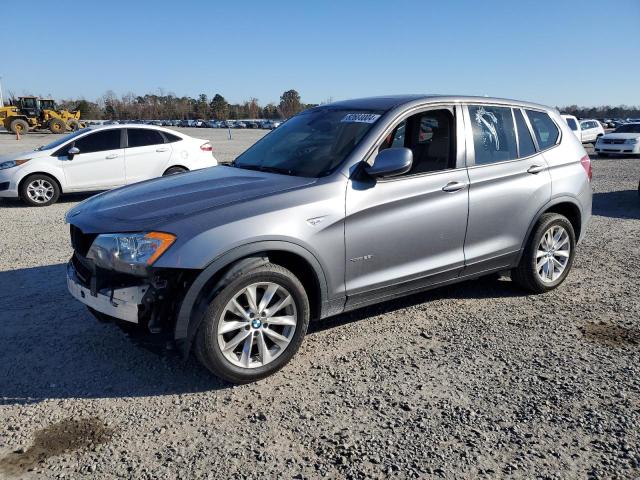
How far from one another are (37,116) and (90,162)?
38.0 m

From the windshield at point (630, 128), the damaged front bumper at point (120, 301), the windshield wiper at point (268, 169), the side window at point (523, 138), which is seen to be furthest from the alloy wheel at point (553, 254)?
the windshield at point (630, 128)

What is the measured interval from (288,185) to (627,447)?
8.35 feet

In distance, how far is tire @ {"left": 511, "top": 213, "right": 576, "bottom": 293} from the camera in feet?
16.3

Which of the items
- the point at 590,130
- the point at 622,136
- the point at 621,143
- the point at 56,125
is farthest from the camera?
the point at 56,125

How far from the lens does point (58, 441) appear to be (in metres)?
2.92

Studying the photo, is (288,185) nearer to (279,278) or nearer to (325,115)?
(279,278)

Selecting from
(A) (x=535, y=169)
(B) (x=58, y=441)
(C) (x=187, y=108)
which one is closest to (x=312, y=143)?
(A) (x=535, y=169)

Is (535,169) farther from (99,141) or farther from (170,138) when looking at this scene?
(99,141)

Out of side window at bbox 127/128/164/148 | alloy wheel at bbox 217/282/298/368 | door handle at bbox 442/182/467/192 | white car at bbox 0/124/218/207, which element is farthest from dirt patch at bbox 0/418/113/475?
side window at bbox 127/128/164/148

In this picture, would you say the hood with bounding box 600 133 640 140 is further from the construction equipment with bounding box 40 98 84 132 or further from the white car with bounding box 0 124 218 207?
the construction equipment with bounding box 40 98 84 132

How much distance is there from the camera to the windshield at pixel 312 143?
13.3 feet

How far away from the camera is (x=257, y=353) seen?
3.57m

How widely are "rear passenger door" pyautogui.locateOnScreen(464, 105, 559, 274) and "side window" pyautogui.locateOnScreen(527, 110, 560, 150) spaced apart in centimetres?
11

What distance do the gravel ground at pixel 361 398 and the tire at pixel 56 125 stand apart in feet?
139
